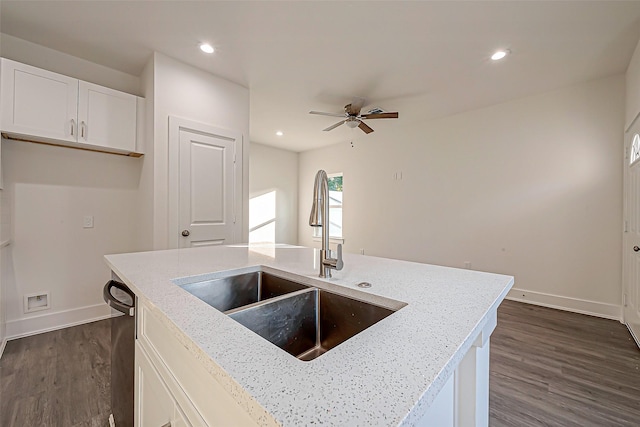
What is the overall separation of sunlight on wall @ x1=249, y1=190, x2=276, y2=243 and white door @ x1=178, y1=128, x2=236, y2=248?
236 cm

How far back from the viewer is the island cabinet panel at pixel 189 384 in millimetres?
465

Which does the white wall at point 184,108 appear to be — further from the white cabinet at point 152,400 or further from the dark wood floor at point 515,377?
the white cabinet at point 152,400

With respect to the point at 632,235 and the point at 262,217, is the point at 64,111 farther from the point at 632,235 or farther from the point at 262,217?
the point at 632,235

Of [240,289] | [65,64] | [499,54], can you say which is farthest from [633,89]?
[65,64]

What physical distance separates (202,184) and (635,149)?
4.10 meters

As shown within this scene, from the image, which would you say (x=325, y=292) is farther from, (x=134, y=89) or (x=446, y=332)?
(x=134, y=89)

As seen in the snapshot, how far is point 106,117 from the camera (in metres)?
2.47

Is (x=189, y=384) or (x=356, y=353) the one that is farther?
(x=189, y=384)

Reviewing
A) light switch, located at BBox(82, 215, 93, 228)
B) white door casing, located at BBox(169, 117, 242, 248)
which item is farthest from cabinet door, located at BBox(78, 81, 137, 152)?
light switch, located at BBox(82, 215, 93, 228)

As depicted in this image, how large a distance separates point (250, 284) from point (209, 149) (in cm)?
208

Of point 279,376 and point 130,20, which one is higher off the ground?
point 130,20

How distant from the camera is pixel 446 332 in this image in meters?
0.59

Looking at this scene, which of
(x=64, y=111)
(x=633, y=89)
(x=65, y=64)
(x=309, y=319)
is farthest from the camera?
(x=65, y=64)

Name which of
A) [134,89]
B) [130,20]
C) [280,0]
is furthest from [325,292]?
[134,89]
